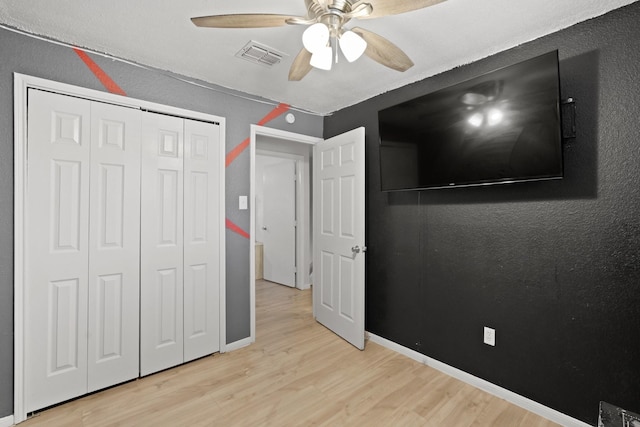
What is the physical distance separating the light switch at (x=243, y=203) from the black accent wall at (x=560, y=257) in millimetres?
1531

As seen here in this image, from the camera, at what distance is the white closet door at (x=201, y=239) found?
8.11ft

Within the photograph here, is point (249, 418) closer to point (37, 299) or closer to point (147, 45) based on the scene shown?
point (37, 299)

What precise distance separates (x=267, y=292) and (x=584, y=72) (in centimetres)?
416

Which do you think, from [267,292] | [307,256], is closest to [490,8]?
[307,256]

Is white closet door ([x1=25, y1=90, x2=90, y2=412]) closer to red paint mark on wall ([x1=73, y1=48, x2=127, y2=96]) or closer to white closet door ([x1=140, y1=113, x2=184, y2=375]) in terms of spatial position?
red paint mark on wall ([x1=73, y1=48, x2=127, y2=96])

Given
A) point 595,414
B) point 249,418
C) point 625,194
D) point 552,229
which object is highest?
point 625,194

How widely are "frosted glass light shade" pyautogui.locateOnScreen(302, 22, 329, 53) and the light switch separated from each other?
171cm

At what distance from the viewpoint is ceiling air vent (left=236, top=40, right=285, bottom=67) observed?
80.1 inches

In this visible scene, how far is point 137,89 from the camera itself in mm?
2242

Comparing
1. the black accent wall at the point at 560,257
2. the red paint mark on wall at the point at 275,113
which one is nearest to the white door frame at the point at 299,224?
the red paint mark on wall at the point at 275,113

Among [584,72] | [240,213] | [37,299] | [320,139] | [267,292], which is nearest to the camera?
[584,72]

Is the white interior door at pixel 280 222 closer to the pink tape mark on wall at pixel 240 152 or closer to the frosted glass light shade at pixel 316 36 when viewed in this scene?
the pink tape mark on wall at pixel 240 152

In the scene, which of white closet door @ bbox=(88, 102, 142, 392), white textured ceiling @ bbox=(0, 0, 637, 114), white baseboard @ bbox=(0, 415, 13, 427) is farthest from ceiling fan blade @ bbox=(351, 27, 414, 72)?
white baseboard @ bbox=(0, 415, 13, 427)

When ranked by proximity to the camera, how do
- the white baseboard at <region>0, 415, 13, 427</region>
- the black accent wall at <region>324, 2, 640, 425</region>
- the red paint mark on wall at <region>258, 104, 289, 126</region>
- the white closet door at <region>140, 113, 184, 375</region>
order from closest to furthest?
the black accent wall at <region>324, 2, 640, 425</region>, the white baseboard at <region>0, 415, 13, 427</region>, the white closet door at <region>140, 113, 184, 375</region>, the red paint mark on wall at <region>258, 104, 289, 126</region>
